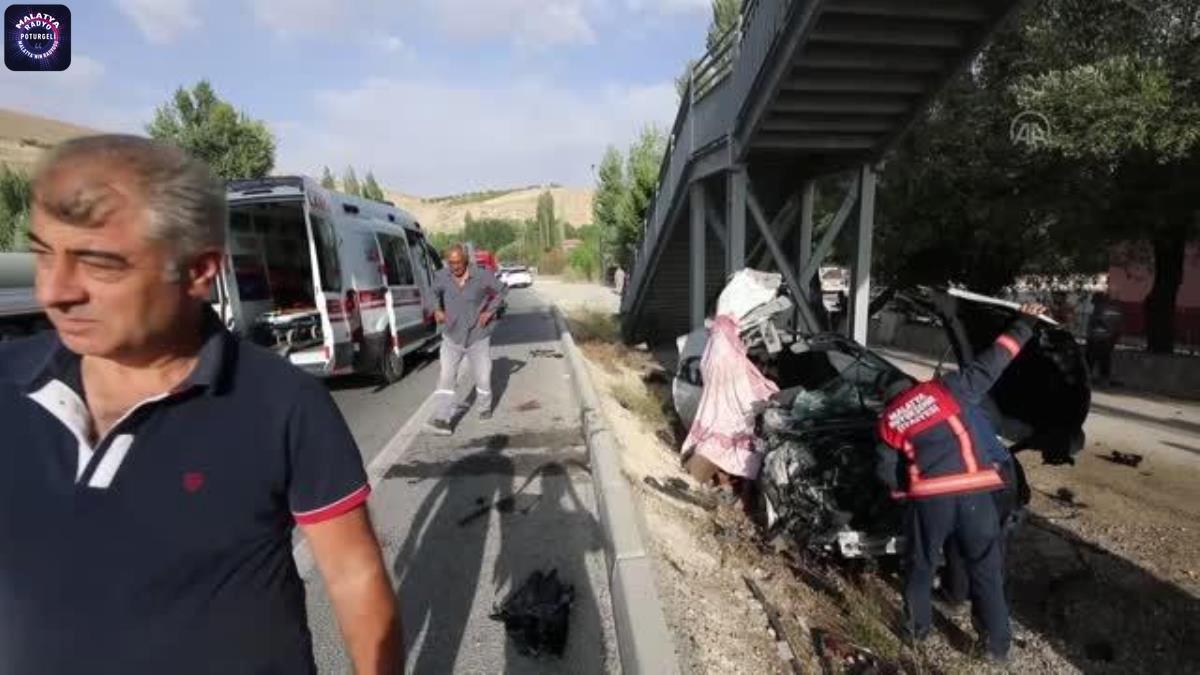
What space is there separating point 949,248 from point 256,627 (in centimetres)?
1720

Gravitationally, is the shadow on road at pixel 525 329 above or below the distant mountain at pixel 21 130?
below

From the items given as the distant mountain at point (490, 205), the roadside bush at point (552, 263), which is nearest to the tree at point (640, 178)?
the roadside bush at point (552, 263)

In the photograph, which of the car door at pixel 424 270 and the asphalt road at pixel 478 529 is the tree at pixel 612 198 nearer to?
the car door at pixel 424 270

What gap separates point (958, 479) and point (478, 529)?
9.19 feet

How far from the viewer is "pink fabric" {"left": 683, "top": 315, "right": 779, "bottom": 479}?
6.42 m

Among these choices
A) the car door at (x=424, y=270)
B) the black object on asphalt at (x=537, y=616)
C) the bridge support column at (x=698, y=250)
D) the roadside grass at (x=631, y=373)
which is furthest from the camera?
the car door at (x=424, y=270)

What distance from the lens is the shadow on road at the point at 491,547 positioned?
368cm

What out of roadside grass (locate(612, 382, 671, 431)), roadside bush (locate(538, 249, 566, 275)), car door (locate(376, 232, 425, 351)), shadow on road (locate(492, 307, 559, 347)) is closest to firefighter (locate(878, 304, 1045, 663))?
roadside grass (locate(612, 382, 671, 431))

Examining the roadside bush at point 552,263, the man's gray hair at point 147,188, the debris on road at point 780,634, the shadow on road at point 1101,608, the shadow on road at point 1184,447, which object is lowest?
the roadside bush at point 552,263

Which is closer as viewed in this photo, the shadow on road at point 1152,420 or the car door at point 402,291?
the shadow on road at point 1152,420

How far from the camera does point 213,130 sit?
32500 mm

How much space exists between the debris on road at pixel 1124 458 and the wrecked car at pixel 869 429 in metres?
4.28

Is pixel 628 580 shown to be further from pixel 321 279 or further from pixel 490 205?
pixel 490 205

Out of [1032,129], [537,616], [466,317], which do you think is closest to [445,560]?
[537,616]
